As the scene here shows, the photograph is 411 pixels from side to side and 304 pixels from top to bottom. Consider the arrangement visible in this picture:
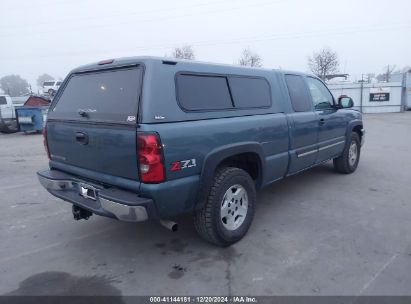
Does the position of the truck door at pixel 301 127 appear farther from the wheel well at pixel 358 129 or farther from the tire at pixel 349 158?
the wheel well at pixel 358 129

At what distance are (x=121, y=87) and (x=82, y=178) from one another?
41.3 inches

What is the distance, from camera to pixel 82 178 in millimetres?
3381

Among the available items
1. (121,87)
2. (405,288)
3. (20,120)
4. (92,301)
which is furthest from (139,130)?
(20,120)

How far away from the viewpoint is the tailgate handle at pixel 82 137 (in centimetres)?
318

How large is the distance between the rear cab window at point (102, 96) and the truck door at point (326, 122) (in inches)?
120

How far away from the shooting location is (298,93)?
15.4 feet

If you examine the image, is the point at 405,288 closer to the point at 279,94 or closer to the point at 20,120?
the point at 279,94

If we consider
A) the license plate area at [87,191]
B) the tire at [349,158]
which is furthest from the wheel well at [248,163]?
the tire at [349,158]

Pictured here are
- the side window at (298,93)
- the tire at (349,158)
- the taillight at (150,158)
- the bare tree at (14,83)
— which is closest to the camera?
the taillight at (150,158)

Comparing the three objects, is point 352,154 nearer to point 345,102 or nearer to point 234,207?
point 345,102

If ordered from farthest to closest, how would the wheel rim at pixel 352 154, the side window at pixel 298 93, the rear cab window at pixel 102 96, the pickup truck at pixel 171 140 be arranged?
the wheel rim at pixel 352 154 < the side window at pixel 298 93 < the rear cab window at pixel 102 96 < the pickup truck at pixel 171 140

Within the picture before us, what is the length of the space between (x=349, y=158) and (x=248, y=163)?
3.22 m

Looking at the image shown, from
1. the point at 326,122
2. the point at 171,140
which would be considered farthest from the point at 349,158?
the point at 171,140

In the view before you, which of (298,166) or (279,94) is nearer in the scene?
(279,94)
